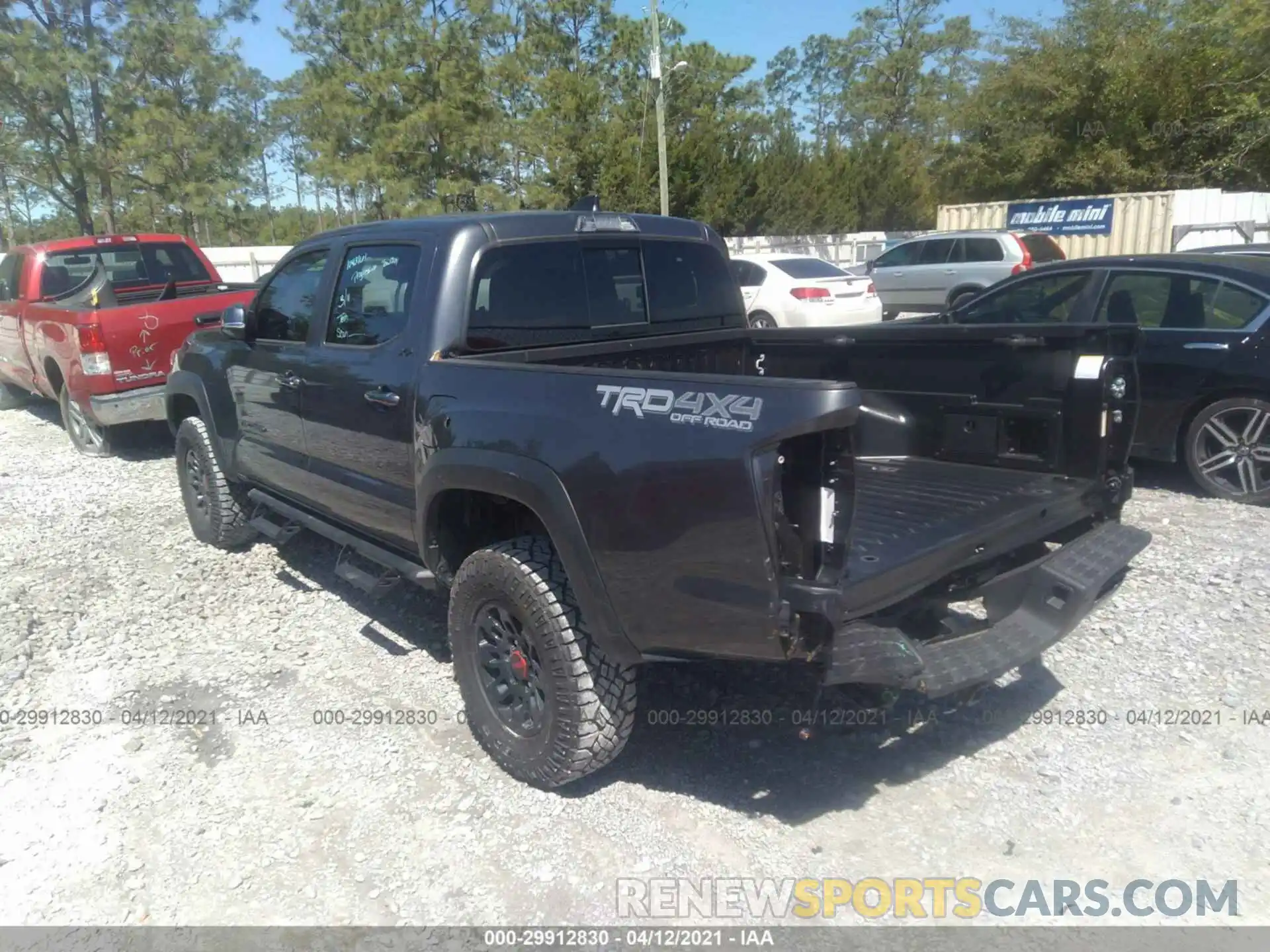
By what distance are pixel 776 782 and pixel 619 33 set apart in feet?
108

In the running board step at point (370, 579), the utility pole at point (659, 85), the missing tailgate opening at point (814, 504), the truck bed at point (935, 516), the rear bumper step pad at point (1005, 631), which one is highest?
the utility pole at point (659, 85)

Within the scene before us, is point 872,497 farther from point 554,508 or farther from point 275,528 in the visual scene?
point 275,528

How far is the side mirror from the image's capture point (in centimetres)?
517

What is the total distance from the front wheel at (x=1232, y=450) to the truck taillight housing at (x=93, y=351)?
8.37m

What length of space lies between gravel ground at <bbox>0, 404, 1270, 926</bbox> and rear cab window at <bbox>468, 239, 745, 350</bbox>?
1625 millimetres

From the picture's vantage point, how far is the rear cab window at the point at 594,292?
3.94m

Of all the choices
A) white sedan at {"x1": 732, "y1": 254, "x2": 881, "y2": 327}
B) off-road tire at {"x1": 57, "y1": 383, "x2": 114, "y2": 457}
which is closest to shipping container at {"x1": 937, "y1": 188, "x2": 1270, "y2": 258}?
white sedan at {"x1": 732, "y1": 254, "x2": 881, "y2": 327}

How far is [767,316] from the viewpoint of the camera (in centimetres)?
1602

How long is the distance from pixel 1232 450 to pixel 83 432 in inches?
375

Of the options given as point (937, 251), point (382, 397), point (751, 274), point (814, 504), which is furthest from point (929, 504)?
point (937, 251)

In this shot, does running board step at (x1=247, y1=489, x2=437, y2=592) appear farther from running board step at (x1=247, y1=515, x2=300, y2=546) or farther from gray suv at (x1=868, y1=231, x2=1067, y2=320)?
gray suv at (x1=868, y1=231, x2=1067, y2=320)

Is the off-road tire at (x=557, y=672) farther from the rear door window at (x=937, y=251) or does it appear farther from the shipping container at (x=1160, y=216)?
the shipping container at (x=1160, y=216)

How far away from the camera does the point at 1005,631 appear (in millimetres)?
3236

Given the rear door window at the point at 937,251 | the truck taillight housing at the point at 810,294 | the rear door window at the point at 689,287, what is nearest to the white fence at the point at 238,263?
the truck taillight housing at the point at 810,294
